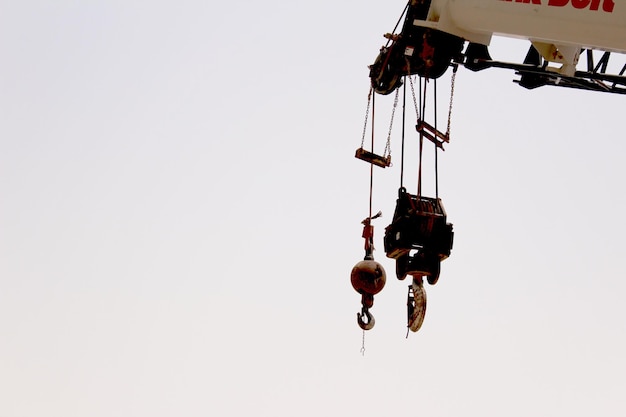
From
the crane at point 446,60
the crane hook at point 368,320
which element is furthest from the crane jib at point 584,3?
the crane hook at point 368,320

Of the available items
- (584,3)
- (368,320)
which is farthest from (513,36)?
(368,320)

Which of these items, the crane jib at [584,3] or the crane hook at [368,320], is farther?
the crane hook at [368,320]

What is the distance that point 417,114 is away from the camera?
17.8 metres

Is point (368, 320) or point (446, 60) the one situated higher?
point (446, 60)

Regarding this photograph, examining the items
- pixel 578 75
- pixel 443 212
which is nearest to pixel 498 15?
pixel 443 212

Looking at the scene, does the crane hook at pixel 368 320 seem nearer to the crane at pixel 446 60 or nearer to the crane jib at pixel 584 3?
the crane at pixel 446 60

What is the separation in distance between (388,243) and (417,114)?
5.92 ft

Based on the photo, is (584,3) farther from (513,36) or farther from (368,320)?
(368,320)

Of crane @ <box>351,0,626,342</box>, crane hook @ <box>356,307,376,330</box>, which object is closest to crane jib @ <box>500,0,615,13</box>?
crane @ <box>351,0,626,342</box>

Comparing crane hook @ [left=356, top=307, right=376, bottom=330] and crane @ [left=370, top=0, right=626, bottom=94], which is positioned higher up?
crane @ [left=370, top=0, right=626, bottom=94]

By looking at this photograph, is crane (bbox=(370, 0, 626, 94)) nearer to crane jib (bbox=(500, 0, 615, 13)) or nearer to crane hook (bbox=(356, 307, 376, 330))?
crane jib (bbox=(500, 0, 615, 13))

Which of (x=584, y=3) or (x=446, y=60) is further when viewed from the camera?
(x=446, y=60)

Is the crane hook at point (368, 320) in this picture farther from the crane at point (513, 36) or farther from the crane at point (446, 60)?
the crane at point (513, 36)

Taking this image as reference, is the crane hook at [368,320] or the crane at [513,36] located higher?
the crane at [513,36]
